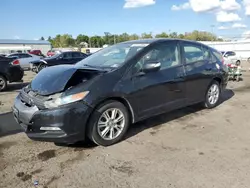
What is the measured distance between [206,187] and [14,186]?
2185 millimetres

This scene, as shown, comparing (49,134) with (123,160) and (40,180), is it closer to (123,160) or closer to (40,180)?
(40,180)

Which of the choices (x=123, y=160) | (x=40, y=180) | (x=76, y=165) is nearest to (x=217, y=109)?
(x=123, y=160)

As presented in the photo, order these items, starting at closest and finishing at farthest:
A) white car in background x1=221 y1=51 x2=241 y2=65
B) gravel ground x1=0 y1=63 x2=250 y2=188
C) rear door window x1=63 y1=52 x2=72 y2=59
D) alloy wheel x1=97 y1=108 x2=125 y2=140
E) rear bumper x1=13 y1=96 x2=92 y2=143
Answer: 1. gravel ground x1=0 y1=63 x2=250 y2=188
2. rear bumper x1=13 y1=96 x2=92 y2=143
3. alloy wheel x1=97 y1=108 x2=125 y2=140
4. white car in background x1=221 y1=51 x2=241 y2=65
5. rear door window x1=63 y1=52 x2=72 y2=59

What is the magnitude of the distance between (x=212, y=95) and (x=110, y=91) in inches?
127

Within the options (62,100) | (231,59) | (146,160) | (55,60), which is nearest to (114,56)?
(62,100)

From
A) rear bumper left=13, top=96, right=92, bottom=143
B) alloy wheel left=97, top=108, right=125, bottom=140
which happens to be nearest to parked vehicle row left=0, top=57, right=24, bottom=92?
rear bumper left=13, top=96, right=92, bottom=143

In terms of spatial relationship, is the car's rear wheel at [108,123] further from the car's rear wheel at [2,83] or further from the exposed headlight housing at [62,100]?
the car's rear wheel at [2,83]

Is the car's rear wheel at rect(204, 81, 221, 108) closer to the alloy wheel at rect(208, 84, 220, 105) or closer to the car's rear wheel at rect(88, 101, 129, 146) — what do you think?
the alloy wheel at rect(208, 84, 220, 105)

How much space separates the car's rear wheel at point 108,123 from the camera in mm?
3959

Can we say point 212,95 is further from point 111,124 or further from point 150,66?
point 111,124

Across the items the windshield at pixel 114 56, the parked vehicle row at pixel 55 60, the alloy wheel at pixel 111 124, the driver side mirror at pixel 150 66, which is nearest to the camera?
the alloy wheel at pixel 111 124

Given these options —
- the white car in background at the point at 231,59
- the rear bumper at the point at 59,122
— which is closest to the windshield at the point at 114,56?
the rear bumper at the point at 59,122

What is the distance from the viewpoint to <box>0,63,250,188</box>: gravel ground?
313 cm

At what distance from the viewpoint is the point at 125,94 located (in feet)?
13.9
